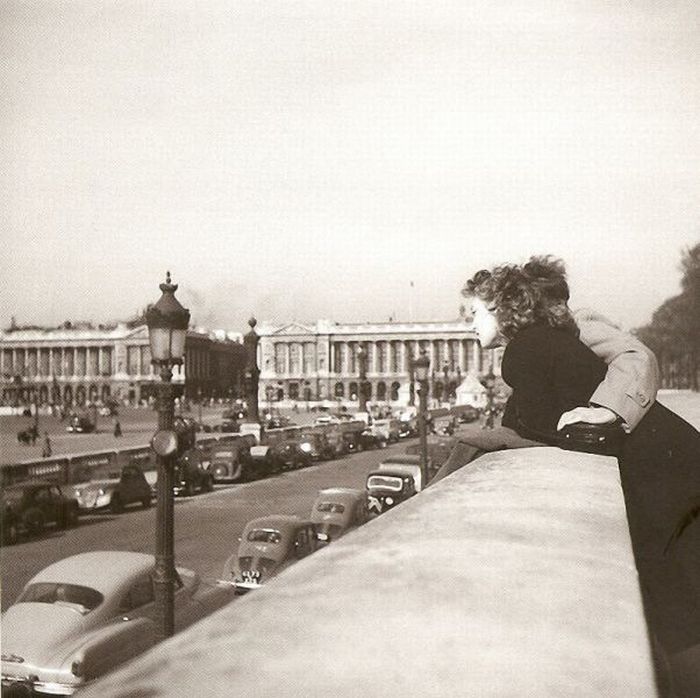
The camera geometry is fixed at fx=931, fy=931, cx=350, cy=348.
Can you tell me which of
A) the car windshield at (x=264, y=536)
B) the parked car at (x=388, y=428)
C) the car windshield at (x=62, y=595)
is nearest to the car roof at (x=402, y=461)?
the car windshield at (x=264, y=536)

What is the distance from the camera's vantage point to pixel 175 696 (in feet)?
1.49

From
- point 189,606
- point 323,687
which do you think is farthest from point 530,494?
point 189,606

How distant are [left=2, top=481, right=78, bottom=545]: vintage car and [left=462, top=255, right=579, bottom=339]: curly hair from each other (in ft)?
16.3

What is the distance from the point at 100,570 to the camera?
4496 mm

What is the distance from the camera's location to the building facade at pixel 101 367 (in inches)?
208

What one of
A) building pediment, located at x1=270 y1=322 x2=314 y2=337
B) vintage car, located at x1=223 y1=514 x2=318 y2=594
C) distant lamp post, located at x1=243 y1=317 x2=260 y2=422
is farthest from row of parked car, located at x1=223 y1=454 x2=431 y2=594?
building pediment, located at x1=270 y1=322 x2=314 y2=337

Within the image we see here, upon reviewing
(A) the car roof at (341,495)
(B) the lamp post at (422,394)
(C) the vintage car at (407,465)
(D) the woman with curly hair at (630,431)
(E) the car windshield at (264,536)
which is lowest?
(C) the vintage car at (407,465)

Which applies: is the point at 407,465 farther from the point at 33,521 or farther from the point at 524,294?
the point at 524,294

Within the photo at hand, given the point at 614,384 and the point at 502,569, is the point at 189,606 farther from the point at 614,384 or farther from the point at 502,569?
the point at 502,569

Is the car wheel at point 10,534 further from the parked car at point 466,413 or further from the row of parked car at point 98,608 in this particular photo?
the parked car at point 466,413

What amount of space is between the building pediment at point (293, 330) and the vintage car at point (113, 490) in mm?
1926

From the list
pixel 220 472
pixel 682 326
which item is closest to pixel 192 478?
pixel 220 472

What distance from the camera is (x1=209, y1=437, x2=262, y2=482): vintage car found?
1040cm

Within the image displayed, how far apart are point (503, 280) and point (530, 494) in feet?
2.28
